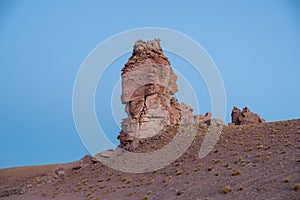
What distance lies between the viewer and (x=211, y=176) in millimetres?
21859

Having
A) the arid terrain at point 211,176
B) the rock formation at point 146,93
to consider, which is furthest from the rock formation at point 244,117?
the arid terrain at point 211,176

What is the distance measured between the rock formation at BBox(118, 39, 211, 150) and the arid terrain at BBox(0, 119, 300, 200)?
8.09 ft

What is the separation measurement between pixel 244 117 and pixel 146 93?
20.9 m

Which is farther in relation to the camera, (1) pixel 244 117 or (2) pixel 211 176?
(1) pixel 244 117

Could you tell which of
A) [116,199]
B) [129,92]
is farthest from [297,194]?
[129,92]

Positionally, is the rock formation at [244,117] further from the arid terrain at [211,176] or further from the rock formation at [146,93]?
the arid terrain at [211,176]

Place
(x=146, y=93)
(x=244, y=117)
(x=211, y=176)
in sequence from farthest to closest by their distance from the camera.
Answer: (x=244, y=117) → (x=146, y=93) → (x=211, y=176)

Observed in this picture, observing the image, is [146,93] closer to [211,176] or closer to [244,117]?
[211,176]

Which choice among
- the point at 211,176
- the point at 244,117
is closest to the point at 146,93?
the point at 211,176

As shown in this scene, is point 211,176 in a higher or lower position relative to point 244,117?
lower

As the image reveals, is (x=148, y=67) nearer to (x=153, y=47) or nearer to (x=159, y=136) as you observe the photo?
(x=153, y=47)

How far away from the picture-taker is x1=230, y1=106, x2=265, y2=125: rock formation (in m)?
51.4

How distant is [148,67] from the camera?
40.7 metres

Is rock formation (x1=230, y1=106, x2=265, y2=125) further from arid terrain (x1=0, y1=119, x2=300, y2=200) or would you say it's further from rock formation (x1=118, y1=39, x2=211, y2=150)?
arid terrain (x1=0, y1=119, x2=300, y2=200)
